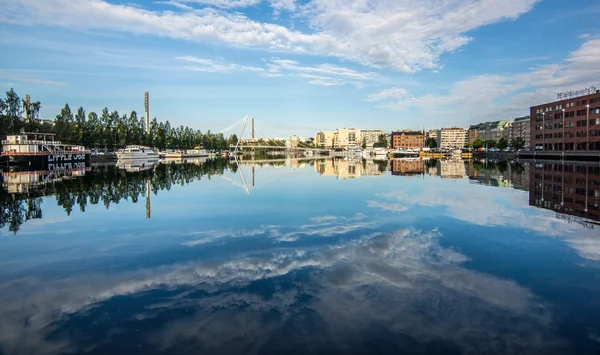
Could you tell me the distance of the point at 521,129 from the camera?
16312 cm

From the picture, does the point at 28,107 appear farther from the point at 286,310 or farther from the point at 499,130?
the point at 499,130

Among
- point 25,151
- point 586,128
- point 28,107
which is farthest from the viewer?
point 28,107

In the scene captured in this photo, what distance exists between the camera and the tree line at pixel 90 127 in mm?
66375

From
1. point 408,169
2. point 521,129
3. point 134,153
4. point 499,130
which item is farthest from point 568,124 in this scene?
point 499,130

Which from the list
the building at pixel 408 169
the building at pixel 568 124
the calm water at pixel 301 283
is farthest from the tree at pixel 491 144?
the calm water at pixel 301 283

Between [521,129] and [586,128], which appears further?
[521,129]

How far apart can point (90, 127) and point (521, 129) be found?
159 meters

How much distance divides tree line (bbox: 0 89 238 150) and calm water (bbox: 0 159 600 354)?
64001 millimetres

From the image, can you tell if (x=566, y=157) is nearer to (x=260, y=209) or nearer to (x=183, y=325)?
(x=260, y=209)

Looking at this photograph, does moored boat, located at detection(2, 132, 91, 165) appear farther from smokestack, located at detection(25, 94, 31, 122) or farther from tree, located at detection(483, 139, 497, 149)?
tree, located at detection(483, 139, 497, 149)

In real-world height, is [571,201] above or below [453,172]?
below

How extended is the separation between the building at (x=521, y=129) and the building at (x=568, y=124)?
7233 centimetres

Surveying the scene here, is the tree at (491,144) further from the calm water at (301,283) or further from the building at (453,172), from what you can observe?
the calm water at (301,283)

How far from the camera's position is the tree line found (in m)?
66.4
